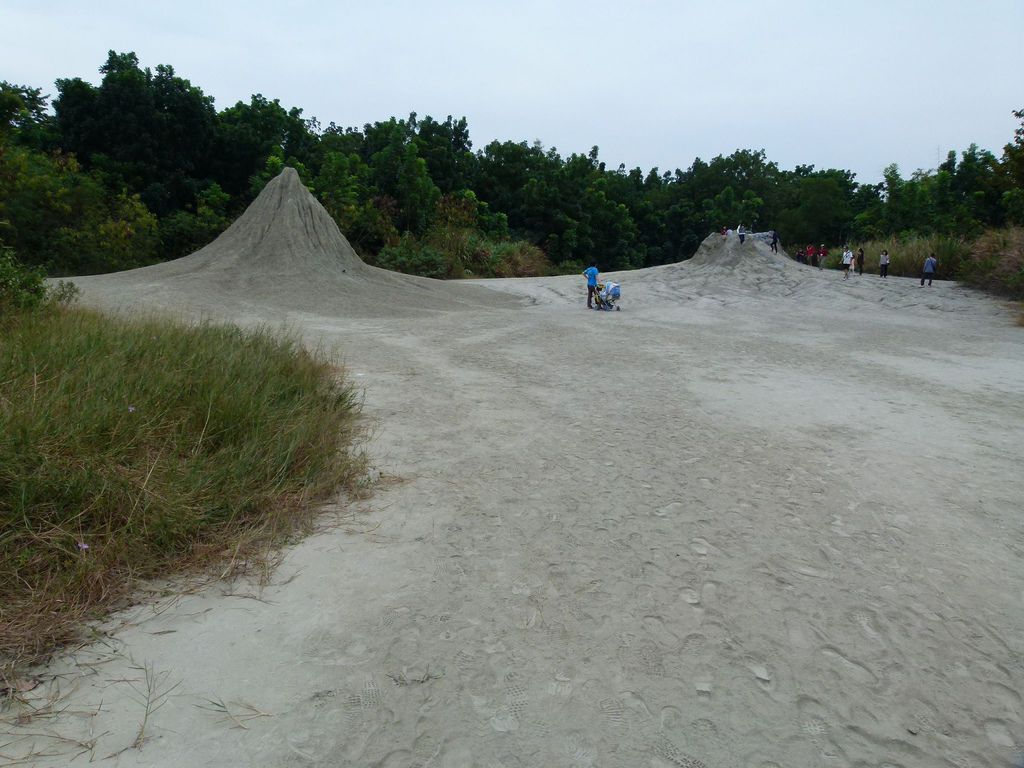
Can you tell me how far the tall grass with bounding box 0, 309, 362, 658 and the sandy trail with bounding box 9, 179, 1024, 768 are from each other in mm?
271

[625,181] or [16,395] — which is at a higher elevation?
[625,181]

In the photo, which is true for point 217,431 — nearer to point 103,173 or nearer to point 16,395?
point 16,395

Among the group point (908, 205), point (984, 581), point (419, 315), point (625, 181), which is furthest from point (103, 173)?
point (908, 205)

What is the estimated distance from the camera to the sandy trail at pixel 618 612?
2.14 m

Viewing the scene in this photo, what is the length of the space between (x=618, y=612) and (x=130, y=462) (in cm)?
253

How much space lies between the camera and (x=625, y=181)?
45.4 metres

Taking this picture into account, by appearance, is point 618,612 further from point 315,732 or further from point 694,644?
point 315,732

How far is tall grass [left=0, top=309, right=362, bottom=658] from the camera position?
2684 mm

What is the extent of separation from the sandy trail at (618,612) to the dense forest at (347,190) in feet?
59.2

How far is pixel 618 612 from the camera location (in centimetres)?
285

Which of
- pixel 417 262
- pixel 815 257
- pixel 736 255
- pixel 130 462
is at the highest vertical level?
pixel 815 257

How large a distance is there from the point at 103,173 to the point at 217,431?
24.6 m

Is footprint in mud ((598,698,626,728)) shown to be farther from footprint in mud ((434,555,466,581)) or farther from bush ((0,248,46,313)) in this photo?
bush ((0,248,46,313))

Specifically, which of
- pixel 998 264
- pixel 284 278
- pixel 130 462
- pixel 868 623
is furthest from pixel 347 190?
pixel 868 623
